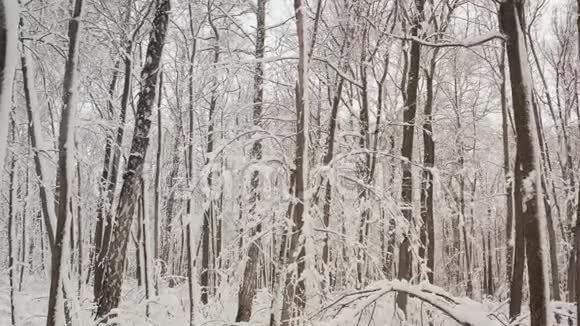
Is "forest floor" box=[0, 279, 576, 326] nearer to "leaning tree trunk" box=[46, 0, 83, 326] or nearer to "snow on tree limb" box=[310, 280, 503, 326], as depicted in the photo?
"snow on tree limb" box=[310, 280, 503, 326]

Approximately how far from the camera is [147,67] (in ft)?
26.1

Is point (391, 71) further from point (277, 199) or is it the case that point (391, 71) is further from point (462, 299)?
point (462, 299)

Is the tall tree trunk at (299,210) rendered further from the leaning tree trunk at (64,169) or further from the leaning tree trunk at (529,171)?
the leaning tree trunk at (64,169)

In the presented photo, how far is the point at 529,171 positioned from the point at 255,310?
29.4 feet

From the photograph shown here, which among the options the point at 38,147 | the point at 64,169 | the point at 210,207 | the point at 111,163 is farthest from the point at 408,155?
→ the point at 111,163

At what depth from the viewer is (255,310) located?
1153 centimetres

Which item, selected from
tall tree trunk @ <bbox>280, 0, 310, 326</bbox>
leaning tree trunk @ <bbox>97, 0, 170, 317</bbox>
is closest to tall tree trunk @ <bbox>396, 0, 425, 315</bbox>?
tall tree trunk @ <bbox>280, 0, 310, 326</bbox>

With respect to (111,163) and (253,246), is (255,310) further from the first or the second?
(111,163)

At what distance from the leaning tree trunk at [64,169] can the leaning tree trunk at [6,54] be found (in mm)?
1872

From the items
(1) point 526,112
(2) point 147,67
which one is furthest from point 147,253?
(1) point 526,112

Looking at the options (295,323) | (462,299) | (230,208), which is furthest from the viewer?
(230,208)

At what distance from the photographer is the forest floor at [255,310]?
364 cm

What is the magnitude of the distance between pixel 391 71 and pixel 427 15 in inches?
224

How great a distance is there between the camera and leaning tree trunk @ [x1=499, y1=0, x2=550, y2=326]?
3.38 metres
